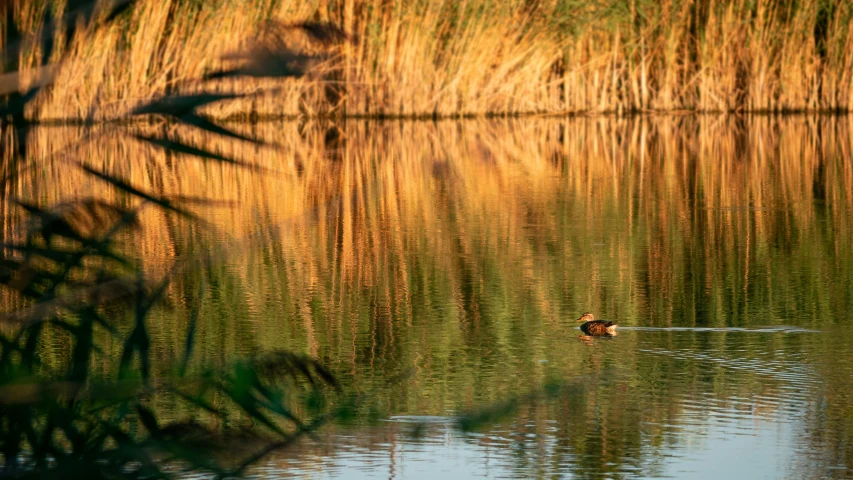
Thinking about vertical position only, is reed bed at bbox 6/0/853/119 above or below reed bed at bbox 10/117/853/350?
above

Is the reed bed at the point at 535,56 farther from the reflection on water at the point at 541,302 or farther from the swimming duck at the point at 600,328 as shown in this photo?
the swimming duck at the point at 600,328

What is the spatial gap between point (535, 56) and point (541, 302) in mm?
10524

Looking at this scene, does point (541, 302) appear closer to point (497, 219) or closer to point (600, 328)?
point (600, 328)

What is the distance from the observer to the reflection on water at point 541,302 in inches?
123

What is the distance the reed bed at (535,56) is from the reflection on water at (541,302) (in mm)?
4099

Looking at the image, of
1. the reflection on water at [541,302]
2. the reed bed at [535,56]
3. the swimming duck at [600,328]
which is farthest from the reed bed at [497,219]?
the reed bed at [535,56]

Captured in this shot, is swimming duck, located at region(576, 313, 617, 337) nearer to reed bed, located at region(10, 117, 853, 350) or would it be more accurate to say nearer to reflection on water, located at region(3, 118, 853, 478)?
reflection on water, located at region(3, 118, 853, 478)

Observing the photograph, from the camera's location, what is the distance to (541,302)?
4891mm

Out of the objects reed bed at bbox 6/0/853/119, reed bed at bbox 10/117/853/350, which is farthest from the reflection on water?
reed bed at bbox 6/0/853/119

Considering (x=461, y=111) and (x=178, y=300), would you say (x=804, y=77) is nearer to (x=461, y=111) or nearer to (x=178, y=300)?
(x=461, y=111)

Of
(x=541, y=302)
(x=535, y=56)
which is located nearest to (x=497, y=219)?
(x=541, y=302)

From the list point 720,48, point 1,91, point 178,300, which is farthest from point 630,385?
point 720,48

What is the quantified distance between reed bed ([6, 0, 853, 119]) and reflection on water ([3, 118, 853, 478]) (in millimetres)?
4099

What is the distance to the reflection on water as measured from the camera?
3.11 m
